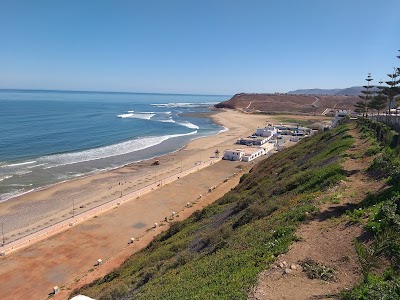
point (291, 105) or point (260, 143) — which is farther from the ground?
point (291, 105)

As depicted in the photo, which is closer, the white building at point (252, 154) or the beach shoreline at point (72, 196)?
the beach shoreline at point (72, 196)

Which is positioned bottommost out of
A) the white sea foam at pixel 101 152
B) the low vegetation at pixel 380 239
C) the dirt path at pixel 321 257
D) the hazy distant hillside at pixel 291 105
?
the white sea foam at pixel 101 152

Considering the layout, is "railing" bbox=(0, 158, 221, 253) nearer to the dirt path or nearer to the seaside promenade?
the seaside promenade

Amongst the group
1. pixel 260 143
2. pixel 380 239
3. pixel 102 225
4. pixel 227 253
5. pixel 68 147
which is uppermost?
pixel 380 239

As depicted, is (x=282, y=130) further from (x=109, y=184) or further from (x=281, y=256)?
(x=281, y=256)

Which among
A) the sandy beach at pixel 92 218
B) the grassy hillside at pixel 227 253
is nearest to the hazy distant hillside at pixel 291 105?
the sandy beach at pixel 92 218

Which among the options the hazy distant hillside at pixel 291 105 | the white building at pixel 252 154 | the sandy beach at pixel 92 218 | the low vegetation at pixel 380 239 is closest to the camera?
the low vegetation at pixel 380 239

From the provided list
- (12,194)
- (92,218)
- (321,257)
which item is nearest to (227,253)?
(321,257)

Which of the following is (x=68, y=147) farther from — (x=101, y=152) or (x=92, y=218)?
(x=92, y=218)

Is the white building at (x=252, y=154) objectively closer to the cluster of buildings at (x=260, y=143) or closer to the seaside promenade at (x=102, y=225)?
the cluster of buildings at (x=260, y=143)
